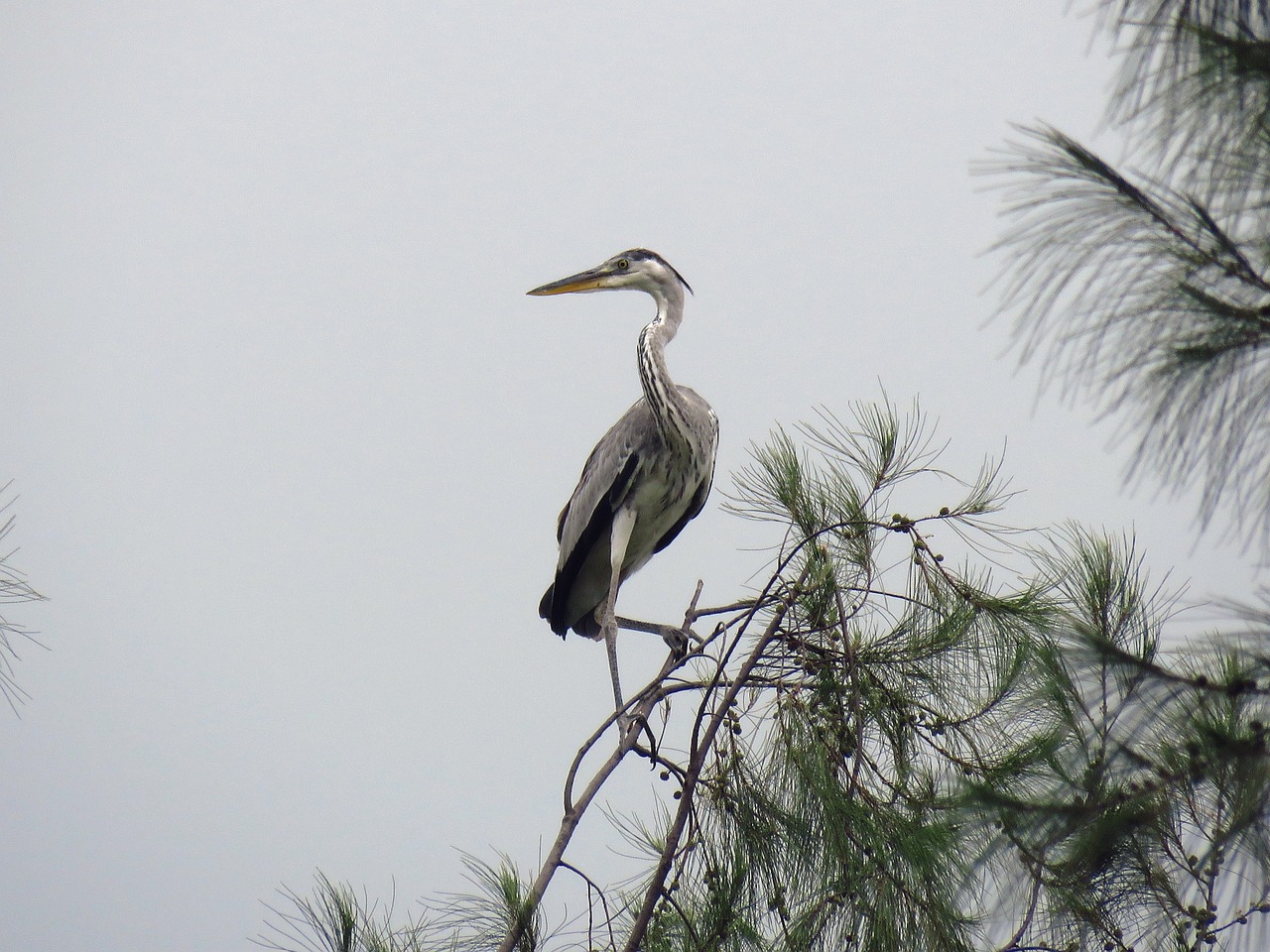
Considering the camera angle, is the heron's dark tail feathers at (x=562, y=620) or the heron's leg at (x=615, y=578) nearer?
the heron's leg at (x=615, y=578)

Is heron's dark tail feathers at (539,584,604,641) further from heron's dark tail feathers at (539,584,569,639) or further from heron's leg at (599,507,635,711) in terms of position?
heron's leg at (599,507,635,711)

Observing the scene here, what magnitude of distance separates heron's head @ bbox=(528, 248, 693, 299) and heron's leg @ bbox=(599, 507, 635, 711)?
87 centimetres

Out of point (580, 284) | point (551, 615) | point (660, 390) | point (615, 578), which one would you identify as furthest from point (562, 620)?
point (580, 284)

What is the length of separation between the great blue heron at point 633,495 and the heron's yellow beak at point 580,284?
0.27 ft

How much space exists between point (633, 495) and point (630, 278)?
85cm

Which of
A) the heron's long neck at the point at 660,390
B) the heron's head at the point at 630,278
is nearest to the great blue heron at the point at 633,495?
the heron's long neck at the point at 660,390

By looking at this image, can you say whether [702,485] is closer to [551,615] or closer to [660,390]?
[660,390]

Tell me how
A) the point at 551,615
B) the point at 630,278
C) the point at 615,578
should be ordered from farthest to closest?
the point at 630,278 → the point at 551,615 → the point at 615,578

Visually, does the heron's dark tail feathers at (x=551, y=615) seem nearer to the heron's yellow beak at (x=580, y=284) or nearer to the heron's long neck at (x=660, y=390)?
the heron's long neck at (x=660, y=390)

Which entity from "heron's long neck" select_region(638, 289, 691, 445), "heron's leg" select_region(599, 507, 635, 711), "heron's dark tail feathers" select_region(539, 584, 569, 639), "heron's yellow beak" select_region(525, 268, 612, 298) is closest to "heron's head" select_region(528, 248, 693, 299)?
"heron's yellow beak" select_region(525, 268, 612, 298)

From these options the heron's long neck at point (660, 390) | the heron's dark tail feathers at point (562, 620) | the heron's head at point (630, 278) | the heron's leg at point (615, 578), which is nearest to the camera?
the heron's leg at point (615, 578)

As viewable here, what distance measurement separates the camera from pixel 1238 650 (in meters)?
0.98

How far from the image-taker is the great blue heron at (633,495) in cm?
376

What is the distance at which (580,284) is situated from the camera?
13.9 feet
